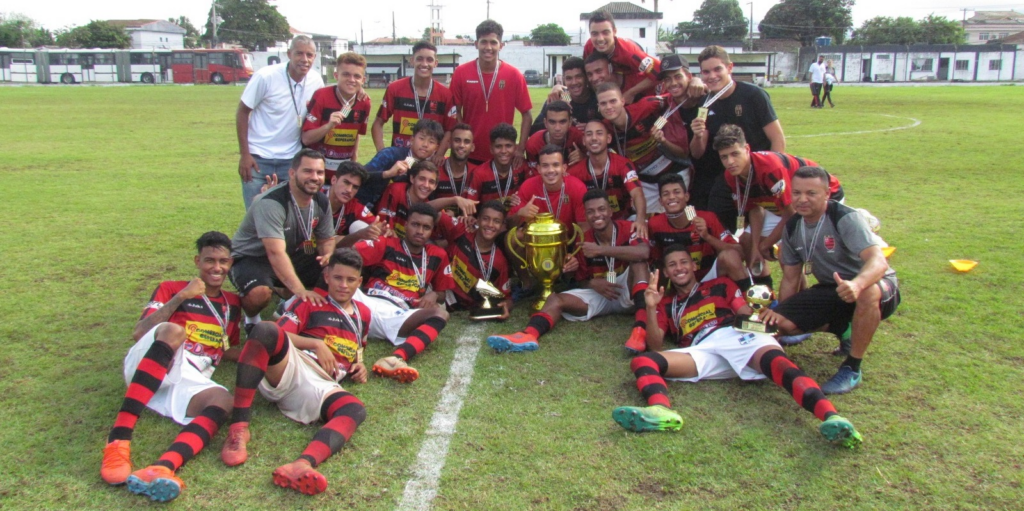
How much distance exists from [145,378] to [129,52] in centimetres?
5569

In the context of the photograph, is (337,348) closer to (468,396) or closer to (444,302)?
(468,396)

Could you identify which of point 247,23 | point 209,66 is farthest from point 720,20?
point 209,66

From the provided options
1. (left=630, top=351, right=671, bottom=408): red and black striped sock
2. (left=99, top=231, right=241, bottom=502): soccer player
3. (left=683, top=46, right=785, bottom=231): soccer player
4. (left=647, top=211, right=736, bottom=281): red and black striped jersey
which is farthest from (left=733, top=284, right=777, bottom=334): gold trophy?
(left=99, top=231, right=241, bottom=502): soccer player

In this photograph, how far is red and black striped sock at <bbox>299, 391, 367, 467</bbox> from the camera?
3.09 metres

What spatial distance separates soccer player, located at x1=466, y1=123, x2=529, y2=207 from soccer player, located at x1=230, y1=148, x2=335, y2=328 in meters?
1.34

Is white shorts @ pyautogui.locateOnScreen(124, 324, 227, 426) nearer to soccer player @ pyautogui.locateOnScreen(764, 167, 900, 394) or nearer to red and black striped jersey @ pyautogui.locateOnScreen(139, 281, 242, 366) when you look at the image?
red and black striped jersey @ pyautogui.locateOnScreen(139, 281, 242, 366)

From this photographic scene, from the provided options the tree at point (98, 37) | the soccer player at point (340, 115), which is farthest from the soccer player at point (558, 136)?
the tree at point (98, 37)

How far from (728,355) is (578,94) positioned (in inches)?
122

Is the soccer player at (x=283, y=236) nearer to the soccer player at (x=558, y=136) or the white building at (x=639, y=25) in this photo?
the soccer player at (x=558, y=136)

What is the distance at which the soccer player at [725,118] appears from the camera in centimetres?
526

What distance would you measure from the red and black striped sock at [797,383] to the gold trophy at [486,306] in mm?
1943

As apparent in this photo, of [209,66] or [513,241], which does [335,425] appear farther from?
[209,66]

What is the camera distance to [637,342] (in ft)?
14.4

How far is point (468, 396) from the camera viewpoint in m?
3.84
